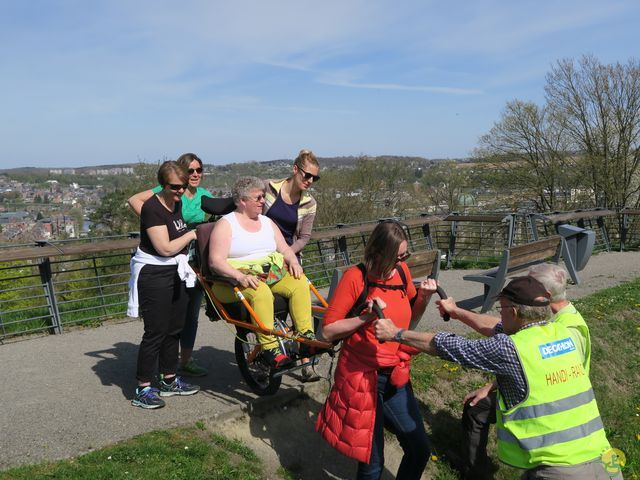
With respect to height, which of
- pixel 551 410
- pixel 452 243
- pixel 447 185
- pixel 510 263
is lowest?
pixel 452 243

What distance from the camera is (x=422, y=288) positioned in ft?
12.7

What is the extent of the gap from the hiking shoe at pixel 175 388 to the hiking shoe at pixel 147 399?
172 millimetres

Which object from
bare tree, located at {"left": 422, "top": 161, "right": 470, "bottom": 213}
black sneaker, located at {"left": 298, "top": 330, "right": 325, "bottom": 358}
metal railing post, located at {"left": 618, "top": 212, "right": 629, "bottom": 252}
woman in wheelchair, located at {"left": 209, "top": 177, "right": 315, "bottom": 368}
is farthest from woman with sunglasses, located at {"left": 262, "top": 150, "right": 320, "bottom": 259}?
bare tree, located at {"left": 422, "top": 161, "right": 470, "bottom": 213}

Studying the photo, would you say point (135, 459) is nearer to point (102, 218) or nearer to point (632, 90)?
point (102, 218)

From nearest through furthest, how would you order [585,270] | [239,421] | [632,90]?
[239,421], [585,270], [632,90]

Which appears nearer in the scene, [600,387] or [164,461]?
[164,461]

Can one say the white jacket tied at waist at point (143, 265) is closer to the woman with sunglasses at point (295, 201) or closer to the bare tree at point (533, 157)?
the woman with sunglasses at point (295, 201)

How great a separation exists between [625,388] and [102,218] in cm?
1874

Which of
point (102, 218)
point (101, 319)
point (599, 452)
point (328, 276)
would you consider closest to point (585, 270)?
point (328, 276)

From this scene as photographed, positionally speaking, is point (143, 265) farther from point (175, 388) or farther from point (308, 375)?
point (308, 375)

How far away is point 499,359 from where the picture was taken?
10.3ft

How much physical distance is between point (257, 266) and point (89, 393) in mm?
1923

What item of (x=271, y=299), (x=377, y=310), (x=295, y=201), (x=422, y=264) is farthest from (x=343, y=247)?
(x=377, y=310)

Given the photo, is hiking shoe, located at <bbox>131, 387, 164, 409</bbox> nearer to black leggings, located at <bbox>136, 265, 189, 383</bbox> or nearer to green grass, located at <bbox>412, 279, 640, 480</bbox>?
black leggings, located at <bbox>136, 265, 189, 383</bbox>
